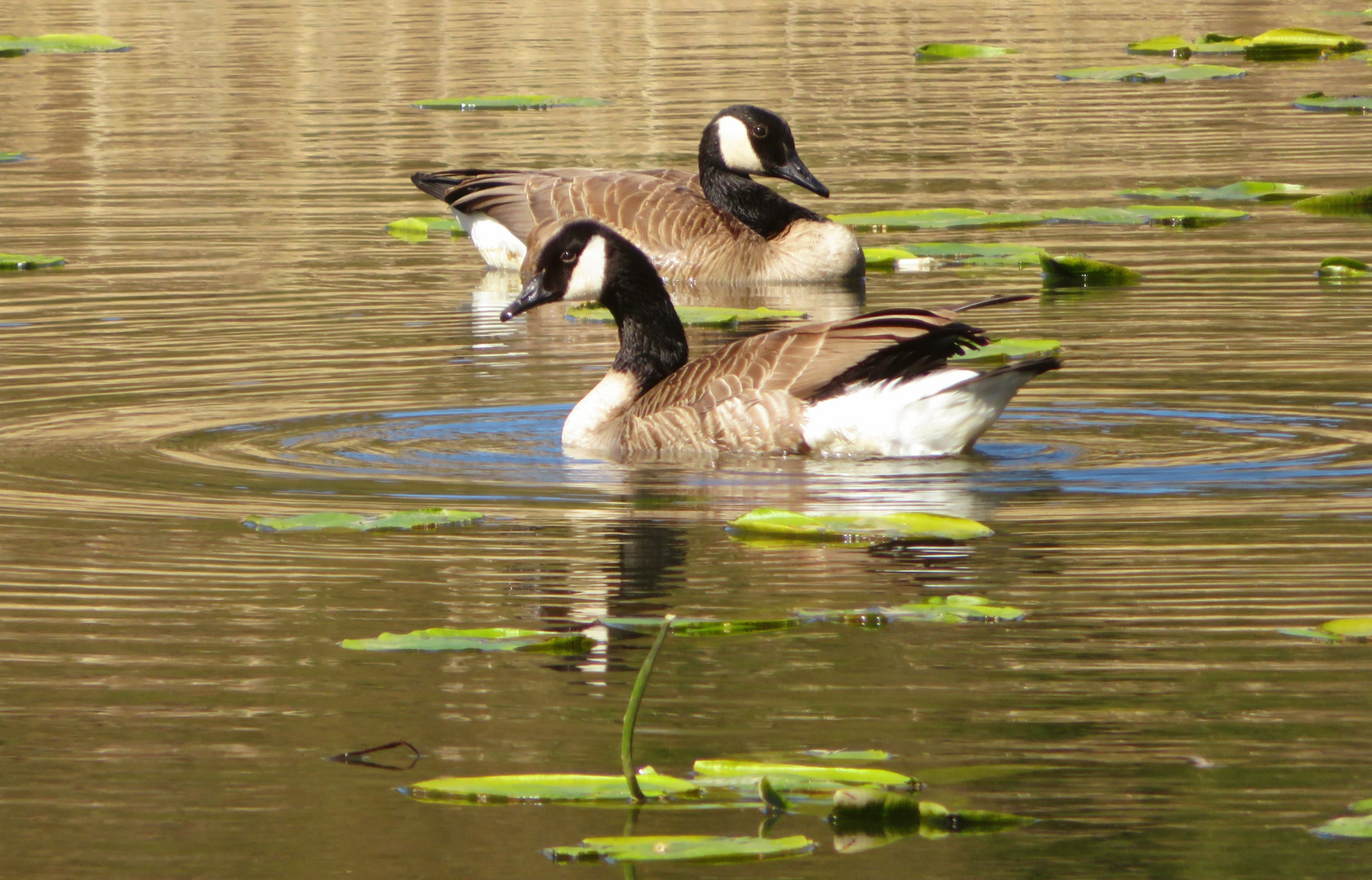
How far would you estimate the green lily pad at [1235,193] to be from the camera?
17.7 m

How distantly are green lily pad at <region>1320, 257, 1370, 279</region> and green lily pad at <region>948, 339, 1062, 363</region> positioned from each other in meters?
3.27

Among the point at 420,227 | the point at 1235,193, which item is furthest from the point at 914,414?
the point at 420,227

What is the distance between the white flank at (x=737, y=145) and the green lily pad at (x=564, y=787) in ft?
40.9

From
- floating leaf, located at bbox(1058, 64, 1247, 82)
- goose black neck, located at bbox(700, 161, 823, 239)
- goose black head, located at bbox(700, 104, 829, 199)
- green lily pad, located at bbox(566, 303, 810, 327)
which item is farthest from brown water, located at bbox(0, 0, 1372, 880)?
floating leaf, located at bbox(1058, 64, 1247, 82)

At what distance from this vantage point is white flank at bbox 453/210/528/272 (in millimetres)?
18250

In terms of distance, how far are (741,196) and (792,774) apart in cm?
1322

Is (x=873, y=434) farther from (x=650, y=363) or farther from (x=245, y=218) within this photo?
(x=245, y=218)

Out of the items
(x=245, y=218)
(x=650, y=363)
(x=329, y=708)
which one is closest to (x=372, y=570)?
(x=329, y=708)

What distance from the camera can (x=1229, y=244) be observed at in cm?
1636

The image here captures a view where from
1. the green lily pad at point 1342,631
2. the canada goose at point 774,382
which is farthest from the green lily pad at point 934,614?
the canada goose at point 774,382

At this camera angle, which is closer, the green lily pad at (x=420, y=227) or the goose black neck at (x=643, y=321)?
the goose black neck at (x=643, y=321)

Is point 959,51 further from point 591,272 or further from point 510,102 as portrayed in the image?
point 591,272

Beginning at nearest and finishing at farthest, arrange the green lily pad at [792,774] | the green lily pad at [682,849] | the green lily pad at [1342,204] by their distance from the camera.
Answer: the green lily pad at [682,849], the green lily pad at [792,774], the green lily pad at [1342,204]

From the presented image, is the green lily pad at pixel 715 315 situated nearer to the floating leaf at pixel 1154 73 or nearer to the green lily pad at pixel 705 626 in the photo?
the green lily pad at pixel 705 626
